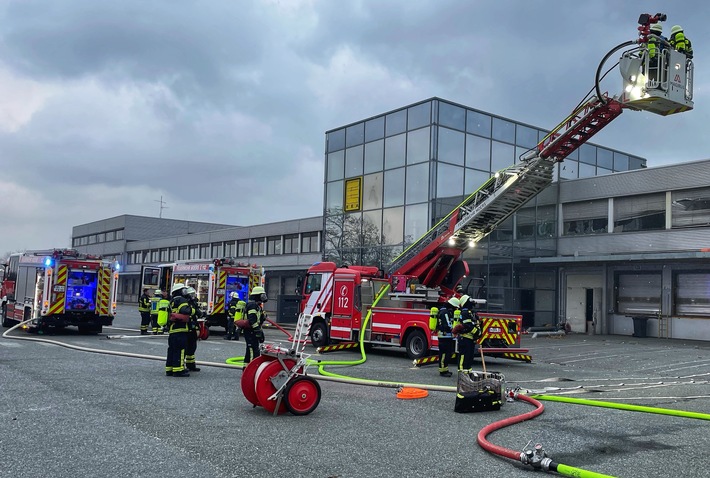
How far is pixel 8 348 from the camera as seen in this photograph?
47.8 ft

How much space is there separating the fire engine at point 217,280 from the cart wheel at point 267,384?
49.4 ft

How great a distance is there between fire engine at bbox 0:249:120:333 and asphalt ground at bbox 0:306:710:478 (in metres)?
6.89

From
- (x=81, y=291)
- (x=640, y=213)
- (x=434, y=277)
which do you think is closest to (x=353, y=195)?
(x=434, y=277)

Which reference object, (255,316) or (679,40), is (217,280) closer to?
(255,316)

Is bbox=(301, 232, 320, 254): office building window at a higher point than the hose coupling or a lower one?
higher

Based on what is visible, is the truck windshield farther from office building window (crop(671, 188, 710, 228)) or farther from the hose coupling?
office building window (crop(671, 188, 710, 228))

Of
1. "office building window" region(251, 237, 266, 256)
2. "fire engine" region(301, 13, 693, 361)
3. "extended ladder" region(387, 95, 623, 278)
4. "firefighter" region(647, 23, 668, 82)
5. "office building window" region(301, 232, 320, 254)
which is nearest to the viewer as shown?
"firefighter" region(647, 23, 668, 82)

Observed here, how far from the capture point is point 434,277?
1747 centimetres

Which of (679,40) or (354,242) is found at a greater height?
(679,40)

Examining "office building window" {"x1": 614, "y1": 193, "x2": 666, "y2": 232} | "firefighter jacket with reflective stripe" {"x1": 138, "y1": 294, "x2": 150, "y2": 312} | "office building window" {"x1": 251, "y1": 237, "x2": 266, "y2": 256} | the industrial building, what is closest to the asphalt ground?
"firefighter jacket with reflective stripe" {"x1": 138, "y1": 294, "x2": 150, "y2": 312}

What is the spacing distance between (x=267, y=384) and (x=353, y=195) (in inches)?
797

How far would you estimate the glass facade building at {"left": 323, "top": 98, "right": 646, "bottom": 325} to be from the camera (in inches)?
968

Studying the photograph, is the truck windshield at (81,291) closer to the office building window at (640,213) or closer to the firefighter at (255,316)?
the firefighter at (255,316)

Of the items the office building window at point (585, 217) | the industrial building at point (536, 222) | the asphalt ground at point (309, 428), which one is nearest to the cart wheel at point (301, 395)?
the asphalt ground at point (309, 428)
